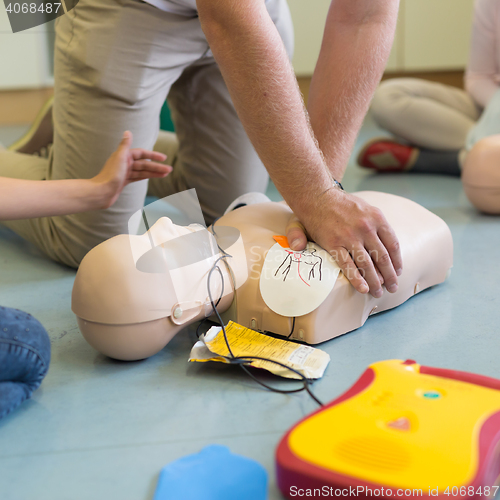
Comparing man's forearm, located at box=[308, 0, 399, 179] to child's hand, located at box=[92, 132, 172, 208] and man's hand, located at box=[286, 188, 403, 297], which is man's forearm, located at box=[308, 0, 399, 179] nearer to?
man's hand, located at box=[286, 188, 403, 297]

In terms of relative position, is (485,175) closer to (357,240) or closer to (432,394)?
(357,240)

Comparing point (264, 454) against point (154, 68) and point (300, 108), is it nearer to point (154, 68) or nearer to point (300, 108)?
point (300, 108)

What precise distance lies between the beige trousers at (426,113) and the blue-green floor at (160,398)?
111 centimetres

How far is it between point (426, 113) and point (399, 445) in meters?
1.81

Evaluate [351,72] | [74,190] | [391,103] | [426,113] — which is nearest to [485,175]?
[351,72]

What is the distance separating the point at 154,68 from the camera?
1175mm

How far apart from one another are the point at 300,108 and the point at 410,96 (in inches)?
58.8

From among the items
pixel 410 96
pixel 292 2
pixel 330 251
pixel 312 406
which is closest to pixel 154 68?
pixel 330 251

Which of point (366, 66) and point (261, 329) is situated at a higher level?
point (366, 66)

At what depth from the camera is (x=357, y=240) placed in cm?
85

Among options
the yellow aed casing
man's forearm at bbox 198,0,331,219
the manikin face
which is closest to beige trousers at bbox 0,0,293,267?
man's forearm at bbox 198,0,331,219

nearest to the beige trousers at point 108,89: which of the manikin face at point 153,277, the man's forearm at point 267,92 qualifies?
the man's forearm at point 267,92

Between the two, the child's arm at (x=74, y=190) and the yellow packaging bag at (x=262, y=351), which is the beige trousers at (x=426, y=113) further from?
the yellow packaging bag at (x=262, y=351)

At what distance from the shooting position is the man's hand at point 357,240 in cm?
85
